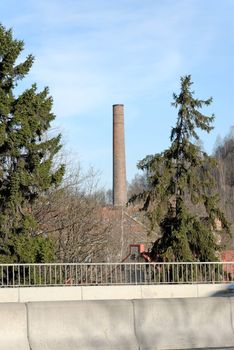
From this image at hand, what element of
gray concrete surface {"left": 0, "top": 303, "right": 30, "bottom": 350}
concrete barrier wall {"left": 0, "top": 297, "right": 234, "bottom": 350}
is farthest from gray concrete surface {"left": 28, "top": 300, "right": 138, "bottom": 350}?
gray concrete surface {"left": 0, "top": 303, "right": 30, "bottom": 350}

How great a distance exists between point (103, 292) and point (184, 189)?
5555 millimetres

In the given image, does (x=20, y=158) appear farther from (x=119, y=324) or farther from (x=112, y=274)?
(x=119, y=324)

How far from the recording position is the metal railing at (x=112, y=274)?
20.4m

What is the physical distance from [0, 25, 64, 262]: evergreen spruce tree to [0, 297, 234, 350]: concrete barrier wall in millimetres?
11350

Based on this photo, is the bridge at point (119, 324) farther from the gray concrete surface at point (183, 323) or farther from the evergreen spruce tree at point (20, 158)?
the evergreen spruce tree at point (20, 158)

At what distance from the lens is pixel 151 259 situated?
2447 cm

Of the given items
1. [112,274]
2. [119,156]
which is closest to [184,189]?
[112,274]

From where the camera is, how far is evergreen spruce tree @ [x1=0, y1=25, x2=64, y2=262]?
877 inches

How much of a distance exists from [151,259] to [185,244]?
1.61 meters

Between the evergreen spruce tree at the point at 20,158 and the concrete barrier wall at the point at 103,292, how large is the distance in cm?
214

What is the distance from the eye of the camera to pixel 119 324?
1077 centimetres

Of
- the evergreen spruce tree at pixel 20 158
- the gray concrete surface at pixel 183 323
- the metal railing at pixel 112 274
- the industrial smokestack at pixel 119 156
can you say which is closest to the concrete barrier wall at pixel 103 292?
the metal railing at pixel 112 274

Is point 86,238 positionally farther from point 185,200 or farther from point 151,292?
point 151,292

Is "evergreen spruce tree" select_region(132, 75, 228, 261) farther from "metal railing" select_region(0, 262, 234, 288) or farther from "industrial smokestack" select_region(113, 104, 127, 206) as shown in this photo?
"industrial smokestack" select_region(113, 104, 127, 206)
